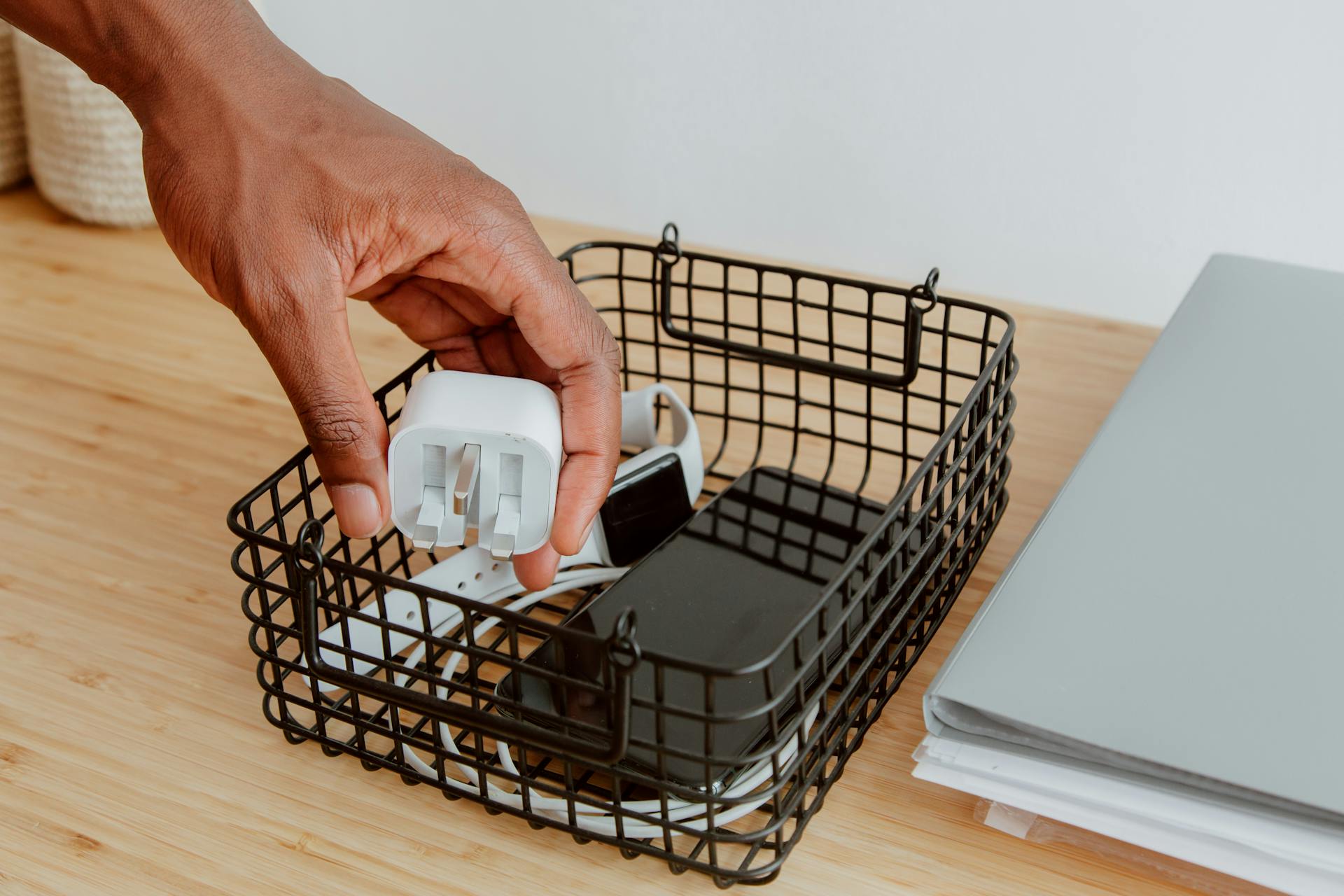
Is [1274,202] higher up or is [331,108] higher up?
[331,108]

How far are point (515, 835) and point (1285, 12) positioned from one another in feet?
2.41

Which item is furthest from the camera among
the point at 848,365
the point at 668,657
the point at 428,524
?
the point at 848,365

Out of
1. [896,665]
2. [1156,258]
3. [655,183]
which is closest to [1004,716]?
[896,665]

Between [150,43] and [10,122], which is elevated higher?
[150,43]

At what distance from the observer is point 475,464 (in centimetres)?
44

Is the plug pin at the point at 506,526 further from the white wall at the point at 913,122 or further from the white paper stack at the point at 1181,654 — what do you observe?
the white wall at the point at 913,122

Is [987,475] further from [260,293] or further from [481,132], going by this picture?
[481,132]

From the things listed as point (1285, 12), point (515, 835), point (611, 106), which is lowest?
point (515, 835)

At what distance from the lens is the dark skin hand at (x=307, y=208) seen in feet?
1.39

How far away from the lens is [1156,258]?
922mm

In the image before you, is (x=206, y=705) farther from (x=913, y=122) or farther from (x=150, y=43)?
(x=913, y=122)

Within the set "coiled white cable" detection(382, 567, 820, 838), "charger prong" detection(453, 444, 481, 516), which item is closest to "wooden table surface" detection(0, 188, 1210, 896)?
"coiled white cable" detection(382, 567, 820, 838)

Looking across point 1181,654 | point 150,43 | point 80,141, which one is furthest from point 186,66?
point 80,141

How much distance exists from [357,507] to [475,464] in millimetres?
46
